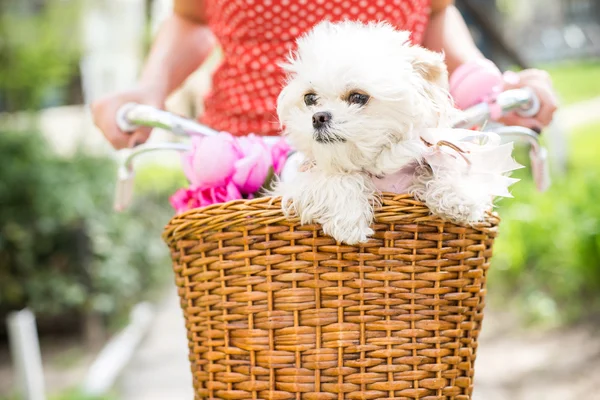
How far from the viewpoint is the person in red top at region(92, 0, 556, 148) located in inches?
60.7

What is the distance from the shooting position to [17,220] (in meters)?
5.07

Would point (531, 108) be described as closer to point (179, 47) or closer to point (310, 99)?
point (310, 99)

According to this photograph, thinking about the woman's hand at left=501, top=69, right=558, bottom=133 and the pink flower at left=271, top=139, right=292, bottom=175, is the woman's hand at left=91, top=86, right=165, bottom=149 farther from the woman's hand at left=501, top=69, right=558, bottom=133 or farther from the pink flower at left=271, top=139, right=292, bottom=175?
the woman's hand at left=501, top=69, right=558, bottom=133

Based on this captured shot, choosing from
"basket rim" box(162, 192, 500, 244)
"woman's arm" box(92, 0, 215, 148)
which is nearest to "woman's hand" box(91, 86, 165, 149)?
"woman's arm" box(92, 0, 215, 148)

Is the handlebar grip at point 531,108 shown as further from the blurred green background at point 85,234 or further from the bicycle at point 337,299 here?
the blurred green background at point 85,234

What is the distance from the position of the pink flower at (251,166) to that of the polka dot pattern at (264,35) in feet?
0.68

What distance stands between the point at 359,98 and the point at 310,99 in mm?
91

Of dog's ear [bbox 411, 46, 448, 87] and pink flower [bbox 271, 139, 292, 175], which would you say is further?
pink flower [bbox 271, 139, 292, 175]

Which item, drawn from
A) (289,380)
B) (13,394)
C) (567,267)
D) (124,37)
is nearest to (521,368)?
(567,267)

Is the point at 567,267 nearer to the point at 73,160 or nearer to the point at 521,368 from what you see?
the point at 521,368

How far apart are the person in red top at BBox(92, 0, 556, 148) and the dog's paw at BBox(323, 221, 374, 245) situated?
0.48 metres

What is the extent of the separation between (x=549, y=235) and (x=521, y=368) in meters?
1.20

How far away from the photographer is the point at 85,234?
522cm

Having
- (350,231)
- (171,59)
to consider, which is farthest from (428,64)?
(171,59)
